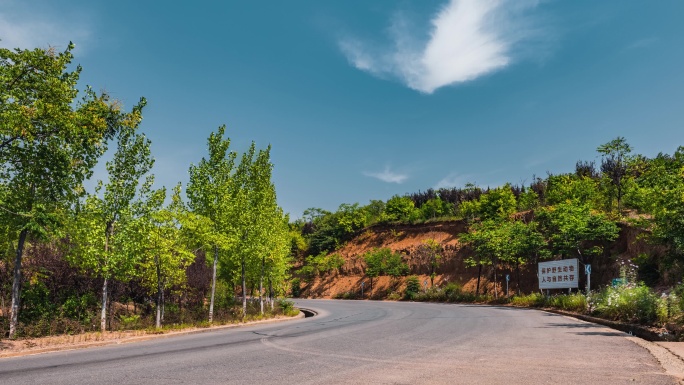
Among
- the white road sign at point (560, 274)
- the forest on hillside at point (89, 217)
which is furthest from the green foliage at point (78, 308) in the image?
the white road sign at point (560, 274)

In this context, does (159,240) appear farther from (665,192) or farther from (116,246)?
(665,192)

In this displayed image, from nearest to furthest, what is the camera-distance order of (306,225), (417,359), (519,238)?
(417,359) < (519,238) < (306,225)

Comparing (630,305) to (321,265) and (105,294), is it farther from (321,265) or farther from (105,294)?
(321,265)

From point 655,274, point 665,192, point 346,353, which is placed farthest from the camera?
point 655,274

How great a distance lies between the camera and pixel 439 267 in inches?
2152

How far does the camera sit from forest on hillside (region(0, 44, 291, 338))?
14.4 m

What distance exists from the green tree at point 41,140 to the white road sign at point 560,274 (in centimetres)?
2625

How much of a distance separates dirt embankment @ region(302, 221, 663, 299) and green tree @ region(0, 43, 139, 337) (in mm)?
33354

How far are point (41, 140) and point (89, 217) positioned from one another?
3613 mm

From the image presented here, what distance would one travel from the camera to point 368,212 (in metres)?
79.8

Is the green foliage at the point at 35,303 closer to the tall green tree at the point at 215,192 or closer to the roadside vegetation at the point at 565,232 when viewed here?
the tall green tree at the point at 215,192

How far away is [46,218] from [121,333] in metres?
5.10

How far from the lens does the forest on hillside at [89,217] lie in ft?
47.3

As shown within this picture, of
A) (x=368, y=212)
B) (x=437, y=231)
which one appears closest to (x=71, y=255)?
(x=437, y=231)
